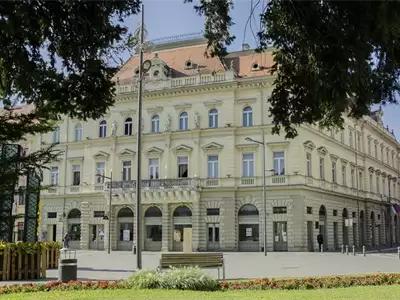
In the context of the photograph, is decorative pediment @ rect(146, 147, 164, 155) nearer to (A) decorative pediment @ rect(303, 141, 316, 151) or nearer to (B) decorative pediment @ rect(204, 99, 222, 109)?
(B) decorative pediment @ rect(204, 99, 222, 109)

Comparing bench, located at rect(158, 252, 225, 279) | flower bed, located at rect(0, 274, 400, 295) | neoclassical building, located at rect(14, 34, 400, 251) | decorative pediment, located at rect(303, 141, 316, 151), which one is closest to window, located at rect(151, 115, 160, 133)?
neoclassical building, located at rect(14, 34, 400, 251)

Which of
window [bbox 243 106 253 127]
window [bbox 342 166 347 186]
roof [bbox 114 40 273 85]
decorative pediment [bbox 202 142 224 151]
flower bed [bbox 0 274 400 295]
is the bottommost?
flower bed [bbox 0 274 400 295]

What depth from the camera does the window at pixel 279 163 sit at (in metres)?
43.3

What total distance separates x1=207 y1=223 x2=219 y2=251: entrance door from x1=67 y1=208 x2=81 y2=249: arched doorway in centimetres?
1363

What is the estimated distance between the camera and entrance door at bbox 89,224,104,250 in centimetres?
4906

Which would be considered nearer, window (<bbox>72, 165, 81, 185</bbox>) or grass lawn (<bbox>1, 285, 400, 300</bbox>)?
grass lawn (<bbox>1, 285, 400, 300</bbox>)

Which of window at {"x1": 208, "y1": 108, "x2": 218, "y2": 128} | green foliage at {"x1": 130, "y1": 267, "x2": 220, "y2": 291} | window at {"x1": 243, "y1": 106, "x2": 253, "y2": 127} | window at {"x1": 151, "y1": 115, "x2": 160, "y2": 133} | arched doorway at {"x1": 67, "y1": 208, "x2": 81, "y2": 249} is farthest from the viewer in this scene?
arched doorway at {"x1": 67, "y1": 208, "x2": 81, "y2": 249}

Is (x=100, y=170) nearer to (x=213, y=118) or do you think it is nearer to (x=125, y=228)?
(x=125, y=228)

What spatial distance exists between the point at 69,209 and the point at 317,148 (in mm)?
24386

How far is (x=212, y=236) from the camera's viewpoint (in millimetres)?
44531

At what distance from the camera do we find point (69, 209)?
51.6 metres

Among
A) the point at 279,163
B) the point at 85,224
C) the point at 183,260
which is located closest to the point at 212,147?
the point at 279,163

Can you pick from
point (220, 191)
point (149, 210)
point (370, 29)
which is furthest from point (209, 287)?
point (149, 210)

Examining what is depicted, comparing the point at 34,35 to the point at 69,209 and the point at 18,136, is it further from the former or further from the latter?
the point at 69,209
